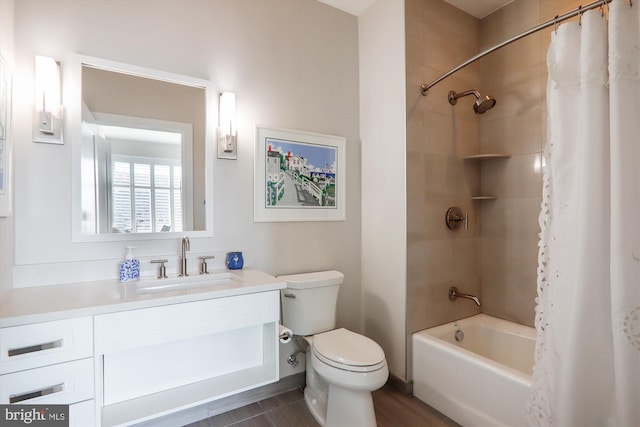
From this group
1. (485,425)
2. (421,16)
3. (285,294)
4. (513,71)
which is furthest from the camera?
(513,71)

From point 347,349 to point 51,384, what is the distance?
1.27 metres

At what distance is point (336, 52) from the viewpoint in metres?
2.38

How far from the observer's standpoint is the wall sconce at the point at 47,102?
1489mm

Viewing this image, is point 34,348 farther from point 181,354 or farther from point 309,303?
point 309,303

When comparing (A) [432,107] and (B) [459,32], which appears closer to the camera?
(A) [432,107]

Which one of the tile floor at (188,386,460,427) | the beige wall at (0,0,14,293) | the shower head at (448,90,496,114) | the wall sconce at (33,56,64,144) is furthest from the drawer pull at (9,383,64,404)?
the shower head at (448,90,496,114)

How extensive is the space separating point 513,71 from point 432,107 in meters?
0.69

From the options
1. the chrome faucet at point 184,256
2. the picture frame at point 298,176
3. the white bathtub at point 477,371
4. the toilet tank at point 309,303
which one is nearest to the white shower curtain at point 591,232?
the white bathtub at point 477,371

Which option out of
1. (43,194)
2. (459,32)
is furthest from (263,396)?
(459,32)

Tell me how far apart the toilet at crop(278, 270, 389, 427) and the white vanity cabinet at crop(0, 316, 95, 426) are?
3.32 ft

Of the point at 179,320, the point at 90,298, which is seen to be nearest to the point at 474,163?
the point at 179,320

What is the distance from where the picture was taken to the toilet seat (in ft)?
A: 5.29

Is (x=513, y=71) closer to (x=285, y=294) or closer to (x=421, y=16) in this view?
(x=421, y=16)

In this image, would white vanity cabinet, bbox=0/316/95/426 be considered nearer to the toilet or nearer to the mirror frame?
the mirror frame
